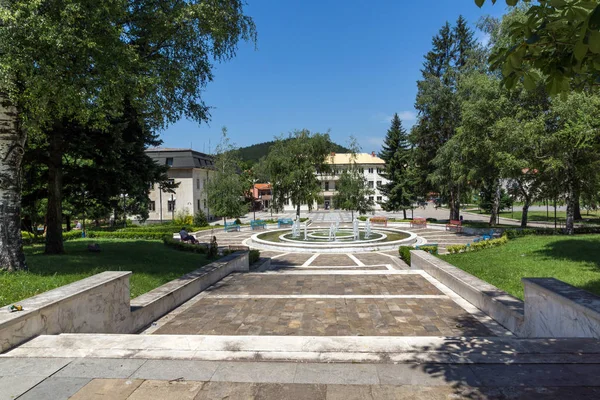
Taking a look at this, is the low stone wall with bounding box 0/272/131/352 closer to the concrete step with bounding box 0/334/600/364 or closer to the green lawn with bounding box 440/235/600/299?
the concrete step with bounding box 0/334/600/364

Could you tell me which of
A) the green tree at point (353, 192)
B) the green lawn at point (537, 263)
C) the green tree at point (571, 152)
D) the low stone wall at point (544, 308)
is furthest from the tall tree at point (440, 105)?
the low stone wall at point (544, 308)

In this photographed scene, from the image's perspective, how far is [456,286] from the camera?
8273mm

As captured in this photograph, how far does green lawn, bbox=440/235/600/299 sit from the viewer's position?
7.91m

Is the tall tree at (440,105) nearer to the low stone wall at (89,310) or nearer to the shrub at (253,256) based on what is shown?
the shrub at (253,256)

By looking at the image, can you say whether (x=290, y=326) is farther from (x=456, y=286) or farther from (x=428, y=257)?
(x=428, y=257)

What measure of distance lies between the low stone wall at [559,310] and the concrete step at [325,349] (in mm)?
353

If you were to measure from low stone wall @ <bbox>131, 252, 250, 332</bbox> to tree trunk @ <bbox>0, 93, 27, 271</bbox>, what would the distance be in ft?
10.4

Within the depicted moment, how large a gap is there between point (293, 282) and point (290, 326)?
3914mm

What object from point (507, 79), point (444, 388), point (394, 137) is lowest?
point (444, 388)

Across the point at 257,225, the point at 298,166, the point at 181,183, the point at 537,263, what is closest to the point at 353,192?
the point at 298,166

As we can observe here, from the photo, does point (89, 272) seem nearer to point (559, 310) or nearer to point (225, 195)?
point (559, 310)

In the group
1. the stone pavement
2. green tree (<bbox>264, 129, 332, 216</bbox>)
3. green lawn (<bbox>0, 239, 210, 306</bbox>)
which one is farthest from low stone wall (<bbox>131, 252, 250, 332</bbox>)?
green tree (<bbox>264, 129, 332, 216</bbox>)

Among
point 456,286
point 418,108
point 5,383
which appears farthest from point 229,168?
point 5,383

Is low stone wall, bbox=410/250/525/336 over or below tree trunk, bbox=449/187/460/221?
below
